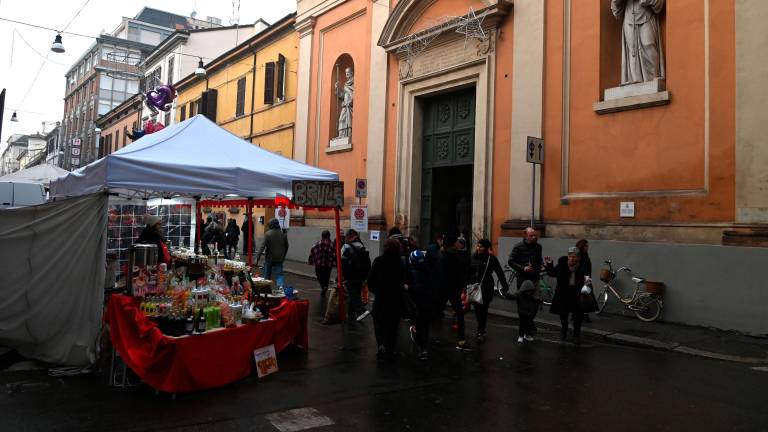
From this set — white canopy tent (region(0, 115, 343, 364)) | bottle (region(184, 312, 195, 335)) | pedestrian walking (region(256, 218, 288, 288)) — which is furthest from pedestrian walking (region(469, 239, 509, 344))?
pedestrian walking (region(256, 218, 288, 288))

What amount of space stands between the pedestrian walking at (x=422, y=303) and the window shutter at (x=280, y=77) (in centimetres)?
1689

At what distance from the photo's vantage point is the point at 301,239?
1955cm

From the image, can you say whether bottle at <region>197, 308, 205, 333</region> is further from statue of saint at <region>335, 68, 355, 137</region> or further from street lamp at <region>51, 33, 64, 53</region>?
street lamp at <region>51, 33, 64, 53</region>

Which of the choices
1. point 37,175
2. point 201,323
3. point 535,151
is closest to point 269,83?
point 37,175

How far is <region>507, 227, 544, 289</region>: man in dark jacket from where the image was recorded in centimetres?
795

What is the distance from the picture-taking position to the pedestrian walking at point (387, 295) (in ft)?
22.0

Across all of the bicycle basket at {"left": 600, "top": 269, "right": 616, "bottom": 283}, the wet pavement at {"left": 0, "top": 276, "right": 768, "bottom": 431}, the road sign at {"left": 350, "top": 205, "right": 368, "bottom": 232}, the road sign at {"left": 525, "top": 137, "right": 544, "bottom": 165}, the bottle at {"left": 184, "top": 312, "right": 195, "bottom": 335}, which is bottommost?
the wet pavement at {"left": 0, "top": 276, "right": 768, "bottom": 431}

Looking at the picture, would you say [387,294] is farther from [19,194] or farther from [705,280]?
[19,194]

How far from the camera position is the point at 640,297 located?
9.70 m

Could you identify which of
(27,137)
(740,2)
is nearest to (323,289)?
(740,2)

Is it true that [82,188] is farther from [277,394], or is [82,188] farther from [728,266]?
[728,266]

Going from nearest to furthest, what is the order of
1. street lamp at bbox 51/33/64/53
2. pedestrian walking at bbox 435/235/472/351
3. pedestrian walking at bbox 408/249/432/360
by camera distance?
pedestrian walking at bbox 408/249/432/360 → pedestrian walking at bbox 435/235/472/351 → street lamp at bbox 51/33/64/53

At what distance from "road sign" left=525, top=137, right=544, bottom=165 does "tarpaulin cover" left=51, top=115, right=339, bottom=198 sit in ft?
15.9

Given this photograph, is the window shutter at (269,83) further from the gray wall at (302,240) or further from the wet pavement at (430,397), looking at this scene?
the wet pavement at (430,397)
